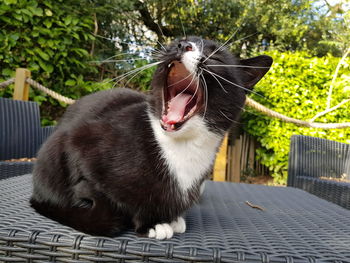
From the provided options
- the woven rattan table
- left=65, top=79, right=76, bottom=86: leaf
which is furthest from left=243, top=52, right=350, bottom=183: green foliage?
the woven rattan table

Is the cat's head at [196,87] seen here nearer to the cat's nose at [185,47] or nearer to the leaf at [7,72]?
the cat's nose at [185,47]

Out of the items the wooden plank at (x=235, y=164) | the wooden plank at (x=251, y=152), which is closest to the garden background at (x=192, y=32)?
the wooden plank at (x=251, y=152)

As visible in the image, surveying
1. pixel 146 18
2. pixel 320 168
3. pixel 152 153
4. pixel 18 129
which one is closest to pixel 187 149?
pixel 152 153

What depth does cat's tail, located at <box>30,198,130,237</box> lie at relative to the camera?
0.78 metres

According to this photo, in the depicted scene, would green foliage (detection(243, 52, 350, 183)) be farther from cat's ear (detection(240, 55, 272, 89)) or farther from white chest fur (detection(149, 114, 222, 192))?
white chest fur (detection(149, 114, 222, 192))

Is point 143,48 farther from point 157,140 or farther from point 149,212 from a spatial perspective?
point 149,212

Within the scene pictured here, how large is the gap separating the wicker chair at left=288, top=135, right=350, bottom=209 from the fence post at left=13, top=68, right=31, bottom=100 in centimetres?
227

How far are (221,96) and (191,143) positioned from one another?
0.16 meters

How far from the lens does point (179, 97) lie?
922 millimetres

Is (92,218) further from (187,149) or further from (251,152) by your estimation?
(251,152)

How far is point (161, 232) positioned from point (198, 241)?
0.32 ft

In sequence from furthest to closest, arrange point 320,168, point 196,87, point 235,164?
1. point 235,164
2. point 320,168
3. point 196,87

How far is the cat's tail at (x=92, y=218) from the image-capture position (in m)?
0.78

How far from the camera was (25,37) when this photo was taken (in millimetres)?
2928
